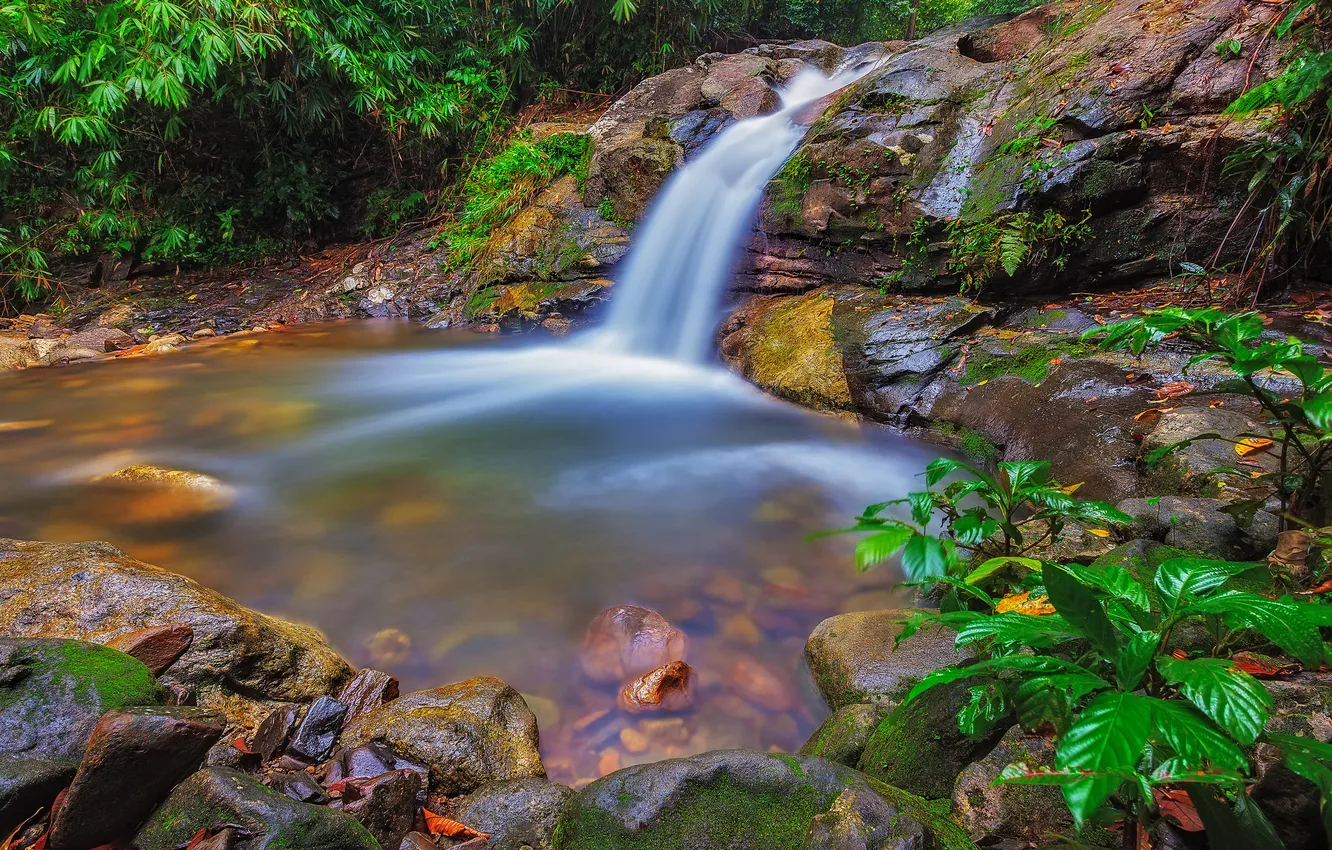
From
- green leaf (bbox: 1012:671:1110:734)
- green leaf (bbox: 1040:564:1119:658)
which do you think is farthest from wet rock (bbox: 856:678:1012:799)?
green leaf (bbox: 1040:564:1119:658)

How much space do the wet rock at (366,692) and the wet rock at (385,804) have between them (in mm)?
537

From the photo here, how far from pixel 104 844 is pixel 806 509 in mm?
3201

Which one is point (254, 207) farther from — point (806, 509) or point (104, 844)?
point (104, 844)

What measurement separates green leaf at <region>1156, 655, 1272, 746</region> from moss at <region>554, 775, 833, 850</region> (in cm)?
75

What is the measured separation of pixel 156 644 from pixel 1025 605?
263cm

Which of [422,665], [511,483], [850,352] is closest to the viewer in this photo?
[422,665]

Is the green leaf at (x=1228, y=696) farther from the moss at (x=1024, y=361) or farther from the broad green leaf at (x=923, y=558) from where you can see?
the moss at (x=1024, y=361)

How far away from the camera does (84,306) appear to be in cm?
818

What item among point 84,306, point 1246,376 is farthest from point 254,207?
point 1246,376

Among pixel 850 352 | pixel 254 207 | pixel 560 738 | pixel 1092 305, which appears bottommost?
pixel 560 738

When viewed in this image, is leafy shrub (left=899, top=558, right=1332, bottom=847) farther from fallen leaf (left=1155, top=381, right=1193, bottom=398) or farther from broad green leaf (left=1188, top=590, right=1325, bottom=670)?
fallen leaf (left=1155, top=381, right=1193, bottom=398)

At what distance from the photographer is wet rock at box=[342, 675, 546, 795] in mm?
1803

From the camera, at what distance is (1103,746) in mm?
780

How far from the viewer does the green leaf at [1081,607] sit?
98cm
